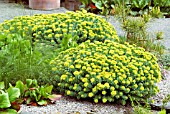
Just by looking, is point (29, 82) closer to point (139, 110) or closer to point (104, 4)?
point (139, 110)

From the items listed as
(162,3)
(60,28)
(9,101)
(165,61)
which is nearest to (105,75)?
(9,101)

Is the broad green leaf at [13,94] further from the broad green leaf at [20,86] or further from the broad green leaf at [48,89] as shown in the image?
the broad green leaf at [48,89]

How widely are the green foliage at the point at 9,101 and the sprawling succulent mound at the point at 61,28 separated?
1.16m

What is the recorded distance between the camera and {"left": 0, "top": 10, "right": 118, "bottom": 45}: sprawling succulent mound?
13.4ft

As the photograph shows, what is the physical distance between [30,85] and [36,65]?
25cm

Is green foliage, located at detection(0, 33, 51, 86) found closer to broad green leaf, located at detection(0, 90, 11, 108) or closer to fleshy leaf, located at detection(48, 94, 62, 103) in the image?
fleshy leaf, located at detection(48, 94, 62, 103)

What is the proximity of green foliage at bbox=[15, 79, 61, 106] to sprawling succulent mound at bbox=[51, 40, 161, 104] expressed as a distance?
0.49 feet

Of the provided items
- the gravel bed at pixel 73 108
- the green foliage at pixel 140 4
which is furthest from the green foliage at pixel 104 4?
the gravel bed at pixel 73 108

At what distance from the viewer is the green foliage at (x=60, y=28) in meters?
4.07

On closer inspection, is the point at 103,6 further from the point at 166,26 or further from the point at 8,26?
the point at 8,26

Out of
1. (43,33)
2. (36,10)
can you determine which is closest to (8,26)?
(43,33)

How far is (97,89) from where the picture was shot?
3176 millimetres

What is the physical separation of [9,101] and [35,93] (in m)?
0.30

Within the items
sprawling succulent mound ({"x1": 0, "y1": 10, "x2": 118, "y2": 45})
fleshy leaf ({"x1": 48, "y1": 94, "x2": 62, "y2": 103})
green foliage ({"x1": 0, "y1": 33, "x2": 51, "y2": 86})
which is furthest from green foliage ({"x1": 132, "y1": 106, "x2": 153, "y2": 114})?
sprawling succulent mound ({"x1": 0, "y1": 10, "x2": 118, "y2": 45})
